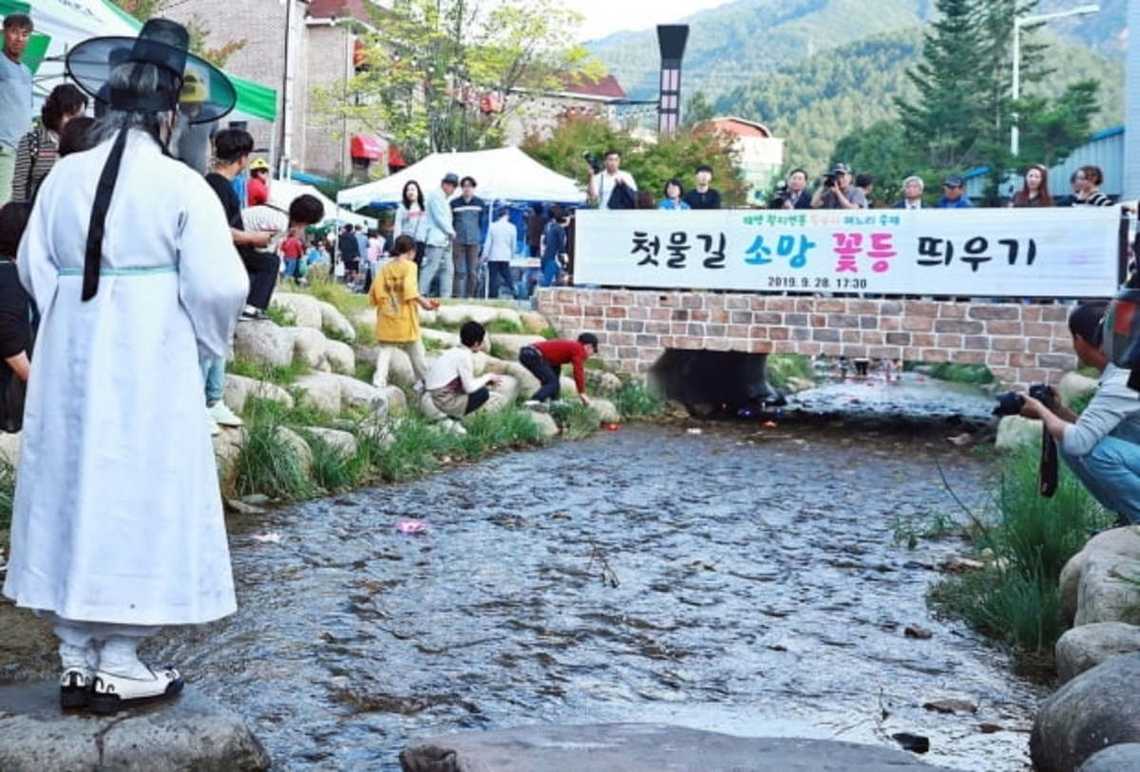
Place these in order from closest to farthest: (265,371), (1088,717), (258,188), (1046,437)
→ 1. (1088,717)
2. (1046,437)
3. (265,371)
4. (258,188)

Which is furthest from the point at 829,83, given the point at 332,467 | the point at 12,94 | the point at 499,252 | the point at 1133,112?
the point at 12,94

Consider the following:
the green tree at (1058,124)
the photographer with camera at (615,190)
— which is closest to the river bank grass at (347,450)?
the photographer with camera at (615,190)

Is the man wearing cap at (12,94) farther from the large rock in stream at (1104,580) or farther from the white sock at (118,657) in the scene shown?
the large rock in stream at (1104,580)

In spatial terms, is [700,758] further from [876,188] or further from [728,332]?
[876,188]

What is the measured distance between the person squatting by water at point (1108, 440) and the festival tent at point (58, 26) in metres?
6.75

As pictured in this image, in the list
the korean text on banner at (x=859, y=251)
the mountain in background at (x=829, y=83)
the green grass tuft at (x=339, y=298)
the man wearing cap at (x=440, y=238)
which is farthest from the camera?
the mountain in background at (x=829, y=83)

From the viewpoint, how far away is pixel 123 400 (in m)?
4.21

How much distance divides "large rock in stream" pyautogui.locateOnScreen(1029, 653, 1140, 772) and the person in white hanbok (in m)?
2.54

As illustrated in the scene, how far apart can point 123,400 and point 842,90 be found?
130m

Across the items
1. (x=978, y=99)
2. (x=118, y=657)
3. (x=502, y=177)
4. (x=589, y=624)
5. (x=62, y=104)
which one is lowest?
(x=589, y=624)

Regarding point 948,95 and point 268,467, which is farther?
point 948,95

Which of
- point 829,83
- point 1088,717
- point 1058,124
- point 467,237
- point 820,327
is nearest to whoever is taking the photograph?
point 1088,717

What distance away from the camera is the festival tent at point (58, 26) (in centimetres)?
1072

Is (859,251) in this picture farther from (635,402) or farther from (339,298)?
(339,298)
